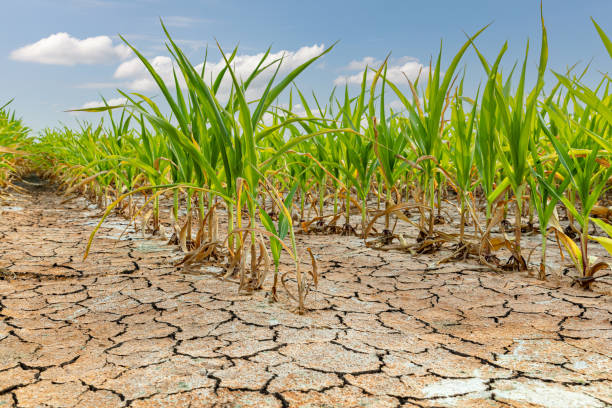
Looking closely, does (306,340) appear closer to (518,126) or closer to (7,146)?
(518,126)

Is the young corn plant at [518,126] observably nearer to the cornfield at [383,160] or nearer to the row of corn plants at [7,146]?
the cornfield at [383,160]

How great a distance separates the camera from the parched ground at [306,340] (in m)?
0.88

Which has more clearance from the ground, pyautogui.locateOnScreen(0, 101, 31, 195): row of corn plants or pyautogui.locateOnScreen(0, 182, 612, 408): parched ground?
pyautogui.locateOnScreen(0, 101, 31, 195): row of corn plants

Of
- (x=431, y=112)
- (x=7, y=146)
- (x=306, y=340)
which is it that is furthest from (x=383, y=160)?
(x=7, y=146)

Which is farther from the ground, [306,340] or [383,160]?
[383,160]

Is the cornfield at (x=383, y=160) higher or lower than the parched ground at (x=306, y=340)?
higher

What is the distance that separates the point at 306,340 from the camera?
3.60 ft

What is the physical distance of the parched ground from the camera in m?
0.88

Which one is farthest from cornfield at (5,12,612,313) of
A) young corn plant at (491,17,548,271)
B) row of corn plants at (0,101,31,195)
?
row of corn plants at (0,101,31,195)

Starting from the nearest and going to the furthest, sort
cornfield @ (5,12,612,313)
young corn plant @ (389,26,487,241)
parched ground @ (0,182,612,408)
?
parched ground @ (0,182,612,408) → cornfield @ (5,12,612,313) → young corn plant @ (389,26,487,241)

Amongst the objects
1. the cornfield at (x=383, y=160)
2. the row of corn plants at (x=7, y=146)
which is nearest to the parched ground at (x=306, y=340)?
the cornfield at (x=383, y=160)

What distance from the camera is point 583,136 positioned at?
6.30 feet

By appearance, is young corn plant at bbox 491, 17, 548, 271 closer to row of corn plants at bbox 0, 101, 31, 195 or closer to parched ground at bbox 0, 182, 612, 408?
parched ground at bbox 0, 182, 612, 408

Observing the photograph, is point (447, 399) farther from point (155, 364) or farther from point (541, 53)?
point (541, 53)
